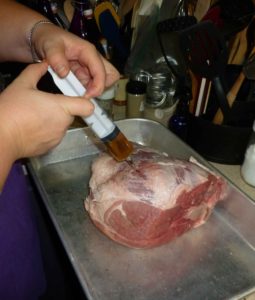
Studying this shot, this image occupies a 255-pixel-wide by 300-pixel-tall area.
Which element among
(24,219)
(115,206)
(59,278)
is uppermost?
(115,206)

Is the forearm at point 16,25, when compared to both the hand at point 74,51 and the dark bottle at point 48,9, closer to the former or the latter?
the hand at point 74,51

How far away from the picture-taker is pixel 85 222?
723mm

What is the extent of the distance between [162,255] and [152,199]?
4.2 inches

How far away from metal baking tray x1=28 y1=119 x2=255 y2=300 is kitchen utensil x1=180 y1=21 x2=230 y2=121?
6.8 inches

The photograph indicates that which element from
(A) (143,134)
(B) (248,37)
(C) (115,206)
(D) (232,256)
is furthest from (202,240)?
(B) (248,37)

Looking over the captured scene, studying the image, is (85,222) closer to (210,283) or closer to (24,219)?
(24,219)

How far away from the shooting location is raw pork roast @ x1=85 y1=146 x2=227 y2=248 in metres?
0.65

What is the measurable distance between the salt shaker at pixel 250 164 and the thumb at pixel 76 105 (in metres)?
0.40

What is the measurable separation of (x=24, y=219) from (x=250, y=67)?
60 cm

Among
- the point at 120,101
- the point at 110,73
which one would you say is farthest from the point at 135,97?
the point at 110,73

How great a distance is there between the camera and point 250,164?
78 cm

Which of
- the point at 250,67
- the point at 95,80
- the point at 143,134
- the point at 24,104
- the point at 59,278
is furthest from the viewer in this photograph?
the point at 59,278

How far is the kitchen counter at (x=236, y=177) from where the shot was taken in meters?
0.80

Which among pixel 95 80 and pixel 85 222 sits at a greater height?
pixel 95 80
